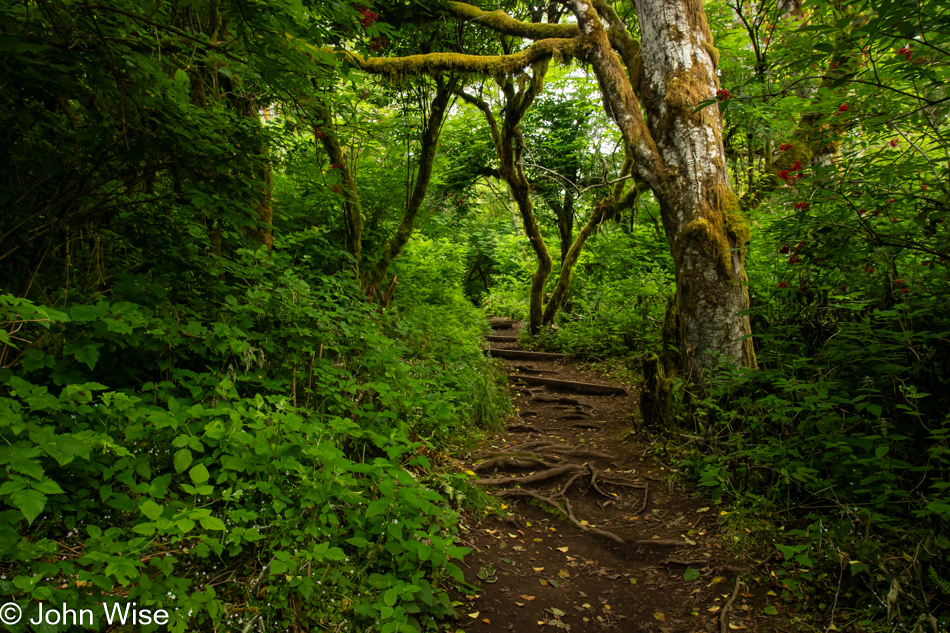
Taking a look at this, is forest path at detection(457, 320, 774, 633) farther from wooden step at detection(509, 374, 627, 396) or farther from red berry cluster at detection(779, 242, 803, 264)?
red berry cluster at detection(779, 242, 803, 264)

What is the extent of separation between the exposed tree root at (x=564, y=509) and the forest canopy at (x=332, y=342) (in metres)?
0.51

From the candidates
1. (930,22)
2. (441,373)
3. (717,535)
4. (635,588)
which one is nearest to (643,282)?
(441,373)

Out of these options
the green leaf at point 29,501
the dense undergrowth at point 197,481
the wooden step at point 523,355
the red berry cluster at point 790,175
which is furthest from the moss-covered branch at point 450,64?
the green leaf at point 29,501

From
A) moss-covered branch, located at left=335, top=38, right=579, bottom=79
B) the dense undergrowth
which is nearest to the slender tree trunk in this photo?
moss-covered branch, located at left=335, top=38, right=579, bottom=79

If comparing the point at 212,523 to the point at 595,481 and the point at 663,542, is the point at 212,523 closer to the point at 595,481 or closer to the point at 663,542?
the point at 663,542

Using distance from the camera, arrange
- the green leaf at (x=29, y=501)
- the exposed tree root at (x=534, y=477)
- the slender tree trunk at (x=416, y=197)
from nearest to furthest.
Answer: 1. the green leaf at (x=29, y=501)
2. the exposed tree root at (x=534, y=477)
3. the slender tree trunk at (x=416, y=197)

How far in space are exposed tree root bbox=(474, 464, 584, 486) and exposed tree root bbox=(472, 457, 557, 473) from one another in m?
0.11

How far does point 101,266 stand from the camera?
343 cm

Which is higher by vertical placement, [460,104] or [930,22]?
[460,104]

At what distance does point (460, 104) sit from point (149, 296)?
421 inches

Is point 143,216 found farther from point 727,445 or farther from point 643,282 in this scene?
point 643,282

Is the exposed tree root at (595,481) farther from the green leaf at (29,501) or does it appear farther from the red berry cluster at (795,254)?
the green leaf at (29,501)

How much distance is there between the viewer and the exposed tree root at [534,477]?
191 inches

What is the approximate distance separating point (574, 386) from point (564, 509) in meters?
4.16
